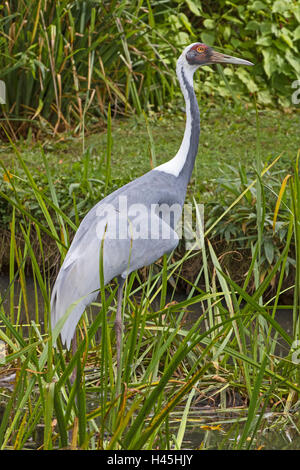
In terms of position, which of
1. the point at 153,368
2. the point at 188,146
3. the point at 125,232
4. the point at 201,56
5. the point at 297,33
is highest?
the point at 201,56

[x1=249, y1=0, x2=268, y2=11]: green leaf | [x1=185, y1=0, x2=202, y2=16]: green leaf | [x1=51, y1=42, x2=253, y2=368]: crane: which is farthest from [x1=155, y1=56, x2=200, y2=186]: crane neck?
[x1=249, y1=0, x2=268, y2=11]: green leaf

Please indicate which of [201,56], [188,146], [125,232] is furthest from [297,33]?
[125,232]

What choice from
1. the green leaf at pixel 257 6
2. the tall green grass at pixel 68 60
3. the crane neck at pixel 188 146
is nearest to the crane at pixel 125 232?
the crane neck at pixel 188 146

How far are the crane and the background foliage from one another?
2.17 meters

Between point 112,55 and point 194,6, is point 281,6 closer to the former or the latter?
point 194,6

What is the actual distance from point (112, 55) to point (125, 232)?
345 centimetres

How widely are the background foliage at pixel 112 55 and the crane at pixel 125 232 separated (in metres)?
2.17

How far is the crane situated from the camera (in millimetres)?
2773

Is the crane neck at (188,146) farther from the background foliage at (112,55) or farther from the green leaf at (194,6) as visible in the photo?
the green leaf at (194,6)

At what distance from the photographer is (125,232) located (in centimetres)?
294

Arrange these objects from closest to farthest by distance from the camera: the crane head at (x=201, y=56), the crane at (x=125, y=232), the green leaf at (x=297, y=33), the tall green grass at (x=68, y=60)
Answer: the crane at (x=125, y=232), the crane head at (x=201, y=56), the tall green grass at (x=68, y=60), the green leaf at (x=297, y=33)

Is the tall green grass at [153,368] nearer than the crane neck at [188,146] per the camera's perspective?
Yes

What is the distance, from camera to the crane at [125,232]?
9.10ft
